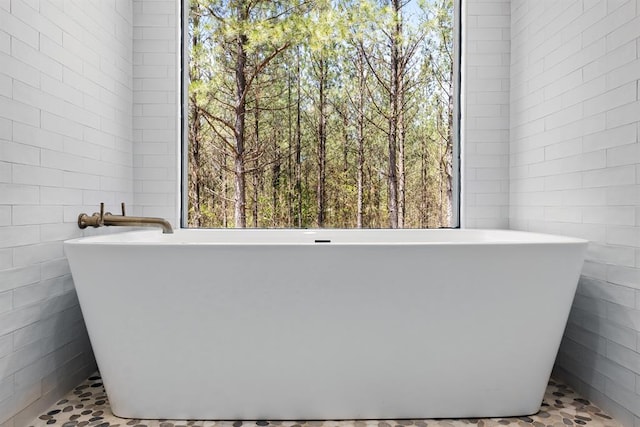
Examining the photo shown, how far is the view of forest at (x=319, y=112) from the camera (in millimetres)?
2824

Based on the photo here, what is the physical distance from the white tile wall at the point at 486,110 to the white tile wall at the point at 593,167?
0.21 meters

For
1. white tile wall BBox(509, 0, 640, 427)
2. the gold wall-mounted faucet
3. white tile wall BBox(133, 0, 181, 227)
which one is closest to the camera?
white tile wall BBox(509, 0, 640, 427)

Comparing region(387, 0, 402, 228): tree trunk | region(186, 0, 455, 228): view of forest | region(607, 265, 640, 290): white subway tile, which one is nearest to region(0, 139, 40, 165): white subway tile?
region(186, 0, 455, 228): view of forest

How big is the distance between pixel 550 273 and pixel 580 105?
845 mm

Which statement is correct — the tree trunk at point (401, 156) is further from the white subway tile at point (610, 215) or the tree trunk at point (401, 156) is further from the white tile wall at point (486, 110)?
the white subway tile at point (610, 215)

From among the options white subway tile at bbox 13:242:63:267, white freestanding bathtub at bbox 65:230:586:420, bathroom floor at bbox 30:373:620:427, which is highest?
white subway tile at bbox 13:242:63:267

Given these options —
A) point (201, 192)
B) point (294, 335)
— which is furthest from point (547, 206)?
point (201, 192)

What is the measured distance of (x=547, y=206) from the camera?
7.08 feet

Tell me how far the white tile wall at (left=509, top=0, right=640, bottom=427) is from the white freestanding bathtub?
29 centimetres

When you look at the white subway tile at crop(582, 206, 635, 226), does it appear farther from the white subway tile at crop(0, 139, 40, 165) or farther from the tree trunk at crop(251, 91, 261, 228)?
the white subway tile at crop(0, 139, 40, 165)

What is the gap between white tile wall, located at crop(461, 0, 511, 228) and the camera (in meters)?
2.57

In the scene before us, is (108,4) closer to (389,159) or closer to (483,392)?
(389,159)

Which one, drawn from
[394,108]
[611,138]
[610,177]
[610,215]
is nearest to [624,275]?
[610,215]

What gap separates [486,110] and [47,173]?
232cm
